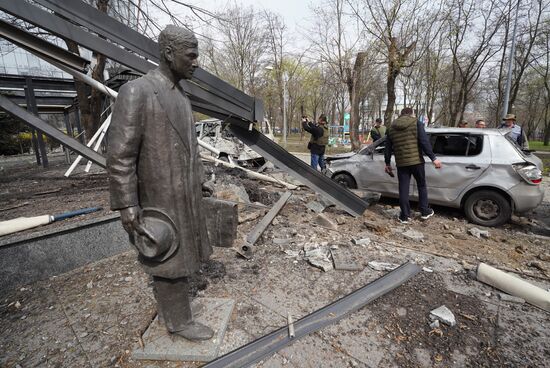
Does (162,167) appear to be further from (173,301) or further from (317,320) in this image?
(317,320)

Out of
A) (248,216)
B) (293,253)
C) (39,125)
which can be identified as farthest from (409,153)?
(39,125)

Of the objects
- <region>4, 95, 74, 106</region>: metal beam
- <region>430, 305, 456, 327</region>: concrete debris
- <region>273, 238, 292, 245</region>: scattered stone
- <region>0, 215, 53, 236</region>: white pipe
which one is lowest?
<region>430, 305, 456, 327</region>: concrete debris

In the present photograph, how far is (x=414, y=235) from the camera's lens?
469 centimetres

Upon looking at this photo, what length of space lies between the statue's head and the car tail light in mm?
5689

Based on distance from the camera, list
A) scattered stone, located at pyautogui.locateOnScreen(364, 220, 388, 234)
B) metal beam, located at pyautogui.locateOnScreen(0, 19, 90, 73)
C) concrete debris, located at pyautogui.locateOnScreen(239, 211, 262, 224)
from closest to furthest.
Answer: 1. metal beam, located at pyautogui.locateOnScreen(0, 19, 90, 73)
2. scattered stone, located at pyautogui.locateOnScreen(364, 220, 388, 234)
3. concrete debris, located at pyautogui.locateOnScreen(239, 211, 262, 224)

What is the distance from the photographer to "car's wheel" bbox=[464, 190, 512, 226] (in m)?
5.07

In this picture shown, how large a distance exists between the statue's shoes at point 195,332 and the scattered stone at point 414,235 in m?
3.61

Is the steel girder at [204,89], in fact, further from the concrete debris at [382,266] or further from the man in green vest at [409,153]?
the concrete debris at [382,266]

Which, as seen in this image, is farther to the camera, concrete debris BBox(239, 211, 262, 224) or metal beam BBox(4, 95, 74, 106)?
metal beam BBox(4, 95, 74, 106)

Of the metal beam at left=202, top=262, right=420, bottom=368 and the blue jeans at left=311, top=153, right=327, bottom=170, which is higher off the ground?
the blue jeans at left=311, top=153, right=327, bottom=170

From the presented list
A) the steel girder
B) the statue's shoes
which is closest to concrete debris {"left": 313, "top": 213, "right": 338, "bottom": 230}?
the steel girder

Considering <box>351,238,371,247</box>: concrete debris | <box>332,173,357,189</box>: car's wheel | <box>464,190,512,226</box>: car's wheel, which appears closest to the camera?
<box>351,238,371,247</box>: concrete debris

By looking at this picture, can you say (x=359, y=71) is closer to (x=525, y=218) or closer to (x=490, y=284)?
(x=525, y=218)

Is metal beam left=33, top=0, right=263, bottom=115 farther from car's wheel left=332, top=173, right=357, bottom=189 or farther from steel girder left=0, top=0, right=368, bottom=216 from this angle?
car's wheel left=332, top=173, right=357, bottom=189
